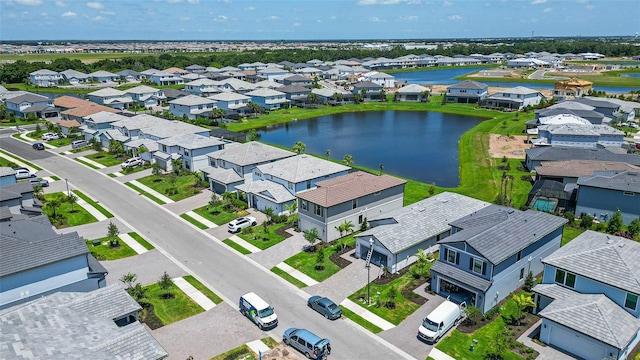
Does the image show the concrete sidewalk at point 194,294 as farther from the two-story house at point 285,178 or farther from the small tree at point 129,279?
the two-story house at point 285,178

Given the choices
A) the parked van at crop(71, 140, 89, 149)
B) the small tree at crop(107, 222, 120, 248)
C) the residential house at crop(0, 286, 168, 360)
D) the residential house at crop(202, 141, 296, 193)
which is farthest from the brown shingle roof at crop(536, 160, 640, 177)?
the parked van at crop(71, 140, 89, 149)

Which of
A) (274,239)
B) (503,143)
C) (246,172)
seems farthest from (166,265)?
(503,143)

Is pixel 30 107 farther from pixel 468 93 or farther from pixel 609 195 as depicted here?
pixel 609 195

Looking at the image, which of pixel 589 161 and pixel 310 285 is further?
pixel 589 161

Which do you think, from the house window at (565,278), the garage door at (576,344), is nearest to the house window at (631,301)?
the house window at (565,278)

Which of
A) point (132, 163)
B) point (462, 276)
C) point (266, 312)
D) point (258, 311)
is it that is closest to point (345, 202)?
point (462, 276)

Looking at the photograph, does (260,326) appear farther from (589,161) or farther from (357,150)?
(357,150)
